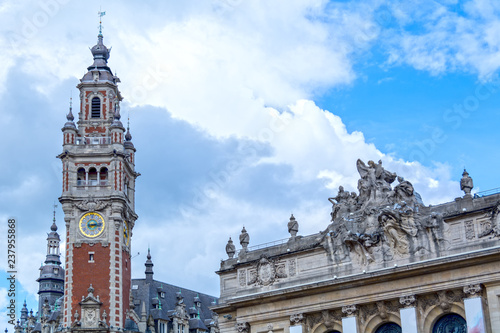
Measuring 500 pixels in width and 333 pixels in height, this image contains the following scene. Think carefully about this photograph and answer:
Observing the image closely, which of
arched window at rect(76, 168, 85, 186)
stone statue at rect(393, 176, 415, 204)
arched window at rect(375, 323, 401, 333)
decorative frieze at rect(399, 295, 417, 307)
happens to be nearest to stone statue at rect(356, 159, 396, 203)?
stone statue at rect(393, 176, 415, 204)

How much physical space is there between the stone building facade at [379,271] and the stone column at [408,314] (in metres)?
0.06

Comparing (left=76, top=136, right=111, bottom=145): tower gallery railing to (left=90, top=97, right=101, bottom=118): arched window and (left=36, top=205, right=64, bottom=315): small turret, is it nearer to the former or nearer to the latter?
(left=90, top=97, right=101, bottom=118): arched window

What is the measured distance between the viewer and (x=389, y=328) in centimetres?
5275

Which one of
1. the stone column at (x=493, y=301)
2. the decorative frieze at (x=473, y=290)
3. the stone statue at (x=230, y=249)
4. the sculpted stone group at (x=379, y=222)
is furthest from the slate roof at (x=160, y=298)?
the stone column at (x=493, y=301)

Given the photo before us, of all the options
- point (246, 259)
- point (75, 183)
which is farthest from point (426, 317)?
point (75, 183)

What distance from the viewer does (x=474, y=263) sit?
1938 inches

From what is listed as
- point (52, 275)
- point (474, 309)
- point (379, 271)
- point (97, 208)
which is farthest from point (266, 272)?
point (52, 275)

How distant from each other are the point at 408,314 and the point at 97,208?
41186 mm

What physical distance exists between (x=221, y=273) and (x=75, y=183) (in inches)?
1111

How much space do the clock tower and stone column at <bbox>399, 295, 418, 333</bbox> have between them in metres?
36.7

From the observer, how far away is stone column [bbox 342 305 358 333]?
52.9 metres

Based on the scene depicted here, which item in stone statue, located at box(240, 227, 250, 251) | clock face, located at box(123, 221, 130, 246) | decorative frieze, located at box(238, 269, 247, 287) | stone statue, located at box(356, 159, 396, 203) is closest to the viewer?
stone statue, located at box(356, 159, 396, 203)

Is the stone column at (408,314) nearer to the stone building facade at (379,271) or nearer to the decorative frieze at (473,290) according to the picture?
the stone building facade at (379,271)

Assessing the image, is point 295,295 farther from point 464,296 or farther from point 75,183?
point 75,183
